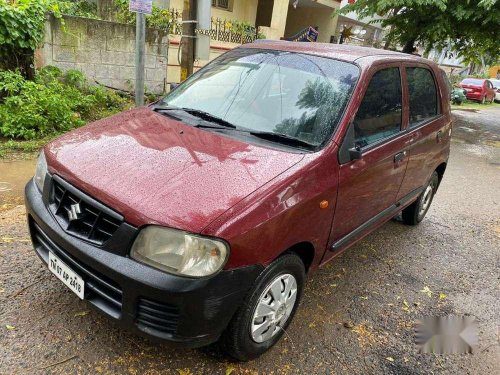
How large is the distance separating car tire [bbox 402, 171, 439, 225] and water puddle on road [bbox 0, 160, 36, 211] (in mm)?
4079

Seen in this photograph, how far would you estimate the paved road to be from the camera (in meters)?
2.34

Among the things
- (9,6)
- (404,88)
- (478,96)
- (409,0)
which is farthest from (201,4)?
(478,96)

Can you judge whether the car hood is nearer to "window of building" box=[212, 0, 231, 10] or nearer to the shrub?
the shrub

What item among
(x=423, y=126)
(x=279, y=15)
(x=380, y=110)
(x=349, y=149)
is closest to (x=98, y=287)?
(x=349, y=149)

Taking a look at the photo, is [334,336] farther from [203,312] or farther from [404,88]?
[404,88]

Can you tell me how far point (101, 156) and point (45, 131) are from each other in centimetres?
396

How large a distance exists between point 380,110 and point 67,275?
2394 millimetres

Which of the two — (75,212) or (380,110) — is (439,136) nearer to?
(380,110)

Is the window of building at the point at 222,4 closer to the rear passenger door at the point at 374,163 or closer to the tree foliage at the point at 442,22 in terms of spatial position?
the tree foliage at the point at 442,22

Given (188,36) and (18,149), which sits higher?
(188,36)

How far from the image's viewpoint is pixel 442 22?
10672 millimetres

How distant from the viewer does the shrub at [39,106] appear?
5.48 metres

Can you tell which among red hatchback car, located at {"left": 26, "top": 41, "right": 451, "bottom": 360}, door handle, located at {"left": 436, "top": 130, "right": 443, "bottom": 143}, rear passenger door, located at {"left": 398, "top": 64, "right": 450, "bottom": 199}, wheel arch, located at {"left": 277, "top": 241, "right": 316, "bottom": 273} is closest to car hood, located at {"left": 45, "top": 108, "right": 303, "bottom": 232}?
red hatchback car, located at {"left": 26, "top": 41, "right": 451, "bottom": 360}

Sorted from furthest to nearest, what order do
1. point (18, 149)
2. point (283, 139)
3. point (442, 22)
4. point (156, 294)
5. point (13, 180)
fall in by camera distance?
point (442, 22) → point (18, 149) → point (13, 180) → point (283, 139) → point (156, 294)
